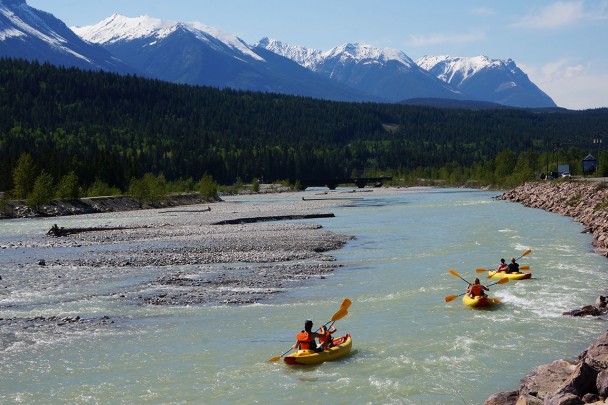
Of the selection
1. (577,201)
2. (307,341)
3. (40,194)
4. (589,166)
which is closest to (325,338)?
(307,341)

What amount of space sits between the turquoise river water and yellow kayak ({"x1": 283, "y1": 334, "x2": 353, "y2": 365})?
0.79 ft

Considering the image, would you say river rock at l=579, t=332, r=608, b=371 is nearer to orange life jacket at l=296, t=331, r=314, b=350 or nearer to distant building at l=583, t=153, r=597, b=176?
orange life jacket at l=296, t=331, r=314, b=350

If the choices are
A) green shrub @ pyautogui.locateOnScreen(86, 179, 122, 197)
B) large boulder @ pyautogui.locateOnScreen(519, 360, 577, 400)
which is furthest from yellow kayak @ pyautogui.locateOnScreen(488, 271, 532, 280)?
green shrub @ pyautogui.locateOnScreen(86, 179, 122, 197)

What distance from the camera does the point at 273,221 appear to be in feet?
254

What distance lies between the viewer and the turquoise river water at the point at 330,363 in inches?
723

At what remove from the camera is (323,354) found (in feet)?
69.6

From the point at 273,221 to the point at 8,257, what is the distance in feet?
116

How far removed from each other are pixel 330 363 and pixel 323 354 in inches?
15.2

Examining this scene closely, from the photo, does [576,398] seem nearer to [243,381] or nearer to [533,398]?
[533,398]

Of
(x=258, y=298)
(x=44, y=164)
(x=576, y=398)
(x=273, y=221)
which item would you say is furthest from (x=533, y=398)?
(x=44, y=164)

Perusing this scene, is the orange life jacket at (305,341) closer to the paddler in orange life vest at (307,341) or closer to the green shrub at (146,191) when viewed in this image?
the paddler in orange life vest at (307,341)

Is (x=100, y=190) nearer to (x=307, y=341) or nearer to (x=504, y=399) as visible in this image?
(x=307, y=341)

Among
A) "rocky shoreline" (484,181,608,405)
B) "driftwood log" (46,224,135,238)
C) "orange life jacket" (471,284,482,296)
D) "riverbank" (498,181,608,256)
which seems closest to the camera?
"rocky shoreline" (484,181,608,405)

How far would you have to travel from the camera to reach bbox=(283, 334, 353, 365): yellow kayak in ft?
67.9
